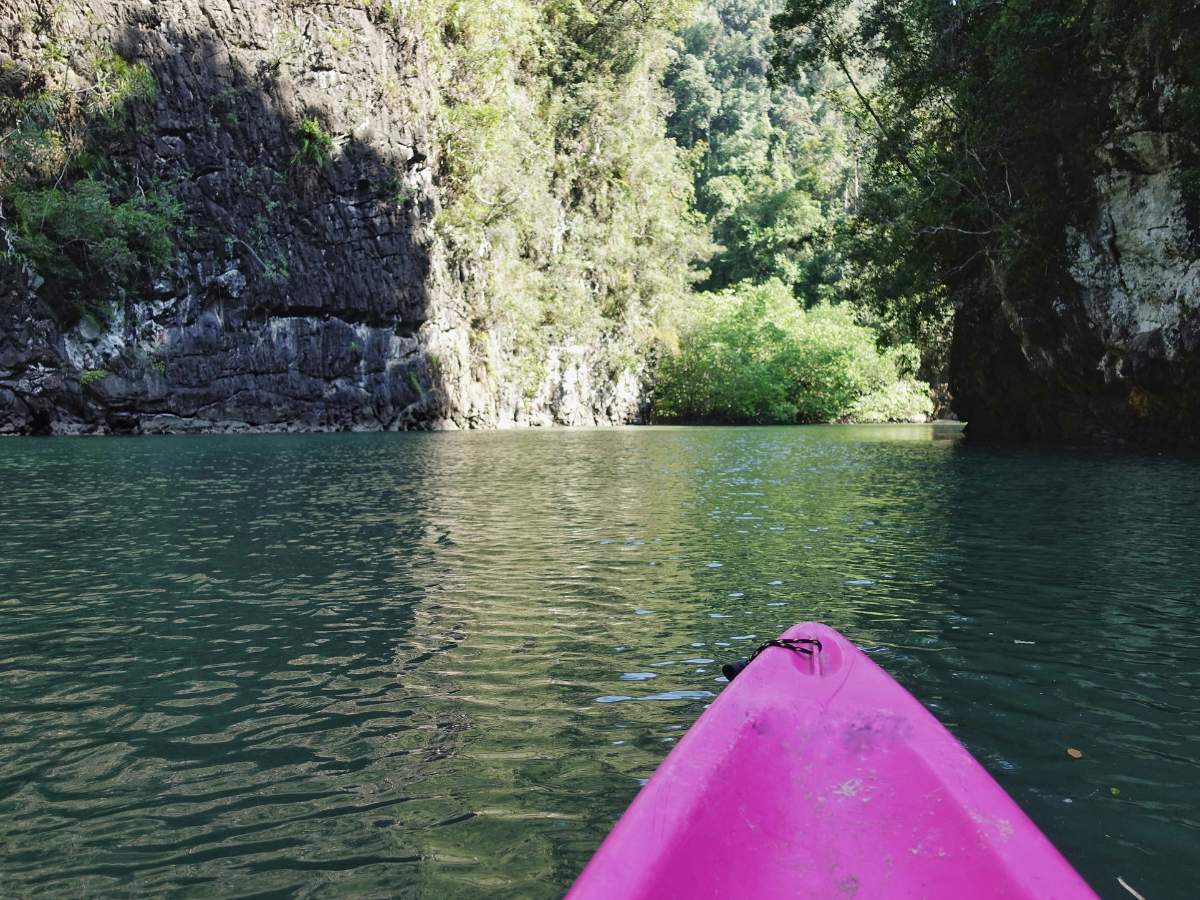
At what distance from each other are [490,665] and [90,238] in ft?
99.2

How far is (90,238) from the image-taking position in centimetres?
2919

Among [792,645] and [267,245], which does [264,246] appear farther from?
[792,645]

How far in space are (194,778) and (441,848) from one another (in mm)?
1230

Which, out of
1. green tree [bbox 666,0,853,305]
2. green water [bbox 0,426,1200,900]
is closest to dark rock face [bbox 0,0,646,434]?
green water [bbox 0,426,1200,900]

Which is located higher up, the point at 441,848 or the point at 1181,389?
the point at 1181,389

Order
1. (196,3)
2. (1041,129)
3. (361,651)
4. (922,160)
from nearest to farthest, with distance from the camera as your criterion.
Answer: (361,651) → (1041,129) → (922,160) → (196,3)

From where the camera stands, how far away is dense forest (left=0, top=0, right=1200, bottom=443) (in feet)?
61.7

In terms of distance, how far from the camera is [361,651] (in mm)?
5230

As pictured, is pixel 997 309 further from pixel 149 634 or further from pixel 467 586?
pixel 149 634

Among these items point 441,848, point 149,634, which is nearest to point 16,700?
point 149,634

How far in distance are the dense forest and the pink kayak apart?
1659 cm

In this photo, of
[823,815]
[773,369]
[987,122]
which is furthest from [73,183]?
[823,815]

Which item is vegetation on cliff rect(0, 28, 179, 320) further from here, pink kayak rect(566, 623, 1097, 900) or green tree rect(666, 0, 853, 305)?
green tree rect(666, 0, 853, 305)

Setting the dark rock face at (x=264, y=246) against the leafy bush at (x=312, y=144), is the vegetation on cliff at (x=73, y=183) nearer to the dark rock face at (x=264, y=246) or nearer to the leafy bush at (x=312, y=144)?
the dark rock face at (x=264, y=246)
